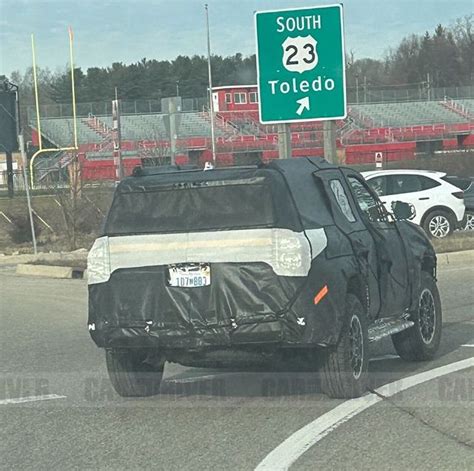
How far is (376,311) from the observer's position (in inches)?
338

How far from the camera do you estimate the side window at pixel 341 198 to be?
8543mm

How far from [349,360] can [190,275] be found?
4.83ft

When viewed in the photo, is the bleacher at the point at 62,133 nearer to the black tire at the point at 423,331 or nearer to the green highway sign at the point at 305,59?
the green highway sign at the point at 305,59

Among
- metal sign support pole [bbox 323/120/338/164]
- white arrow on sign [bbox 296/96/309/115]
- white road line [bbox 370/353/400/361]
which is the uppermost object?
white arrow on sign [bbox 296/96/309/115]

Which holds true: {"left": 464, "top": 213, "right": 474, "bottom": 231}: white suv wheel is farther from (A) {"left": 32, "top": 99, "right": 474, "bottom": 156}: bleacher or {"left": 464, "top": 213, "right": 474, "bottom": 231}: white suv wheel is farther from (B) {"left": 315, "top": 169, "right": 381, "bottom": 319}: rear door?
(A) {"left": 32, "top": 99, "right": 474, "bottom": 156}: bleacher

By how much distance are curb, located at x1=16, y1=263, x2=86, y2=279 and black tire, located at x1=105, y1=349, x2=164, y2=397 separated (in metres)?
10.9

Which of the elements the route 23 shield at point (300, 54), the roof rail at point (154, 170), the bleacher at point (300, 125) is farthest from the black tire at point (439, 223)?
the bleacher at point (300, 125)

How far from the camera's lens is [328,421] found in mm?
7121

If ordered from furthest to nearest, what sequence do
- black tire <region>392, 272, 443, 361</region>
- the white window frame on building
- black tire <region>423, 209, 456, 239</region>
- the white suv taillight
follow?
the white window frame on building < black tire <region>423, 209, 456, 239</region> < black tire <region>392, 272, 443, 361</region> < the white suv taillight

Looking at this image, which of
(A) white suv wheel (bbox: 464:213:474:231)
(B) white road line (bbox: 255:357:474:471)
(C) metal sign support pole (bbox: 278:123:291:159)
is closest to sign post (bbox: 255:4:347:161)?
(C) metal sign support pole (bbox: 278:123:291:159)

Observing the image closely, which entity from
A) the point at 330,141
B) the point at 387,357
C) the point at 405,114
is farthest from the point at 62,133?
the point at 387,357

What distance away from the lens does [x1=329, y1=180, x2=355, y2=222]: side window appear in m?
8.54

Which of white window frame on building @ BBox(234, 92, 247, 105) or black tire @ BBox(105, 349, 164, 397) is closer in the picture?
black tire @ BBox(105, 349, 164, 397)

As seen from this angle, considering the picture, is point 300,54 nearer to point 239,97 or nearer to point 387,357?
point 387,357
